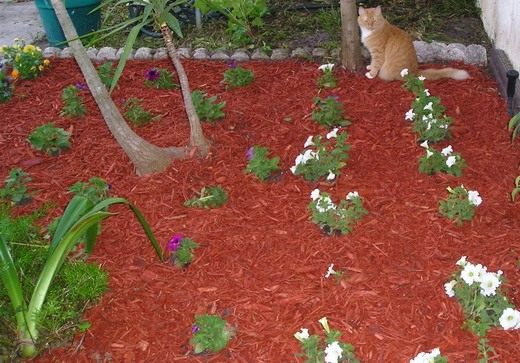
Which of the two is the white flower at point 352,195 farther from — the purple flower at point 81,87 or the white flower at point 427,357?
the purple flower at point 81,87

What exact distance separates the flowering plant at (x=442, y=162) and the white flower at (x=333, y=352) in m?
1.34

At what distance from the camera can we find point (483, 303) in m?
2.33

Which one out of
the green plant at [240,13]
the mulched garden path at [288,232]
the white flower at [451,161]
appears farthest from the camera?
the green plant at [240,13]

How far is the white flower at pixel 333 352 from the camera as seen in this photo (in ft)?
7.07

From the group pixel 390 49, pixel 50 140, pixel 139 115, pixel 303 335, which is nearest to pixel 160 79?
pixel 139 115

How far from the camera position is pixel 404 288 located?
257 centimetres

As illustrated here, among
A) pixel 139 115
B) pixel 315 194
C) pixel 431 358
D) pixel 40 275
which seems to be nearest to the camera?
pixel 431 358

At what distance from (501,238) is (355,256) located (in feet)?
2.21

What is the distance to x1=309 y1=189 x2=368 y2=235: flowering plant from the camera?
9.36ft

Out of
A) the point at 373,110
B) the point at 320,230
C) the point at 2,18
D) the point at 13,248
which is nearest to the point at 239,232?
the point at 320,230

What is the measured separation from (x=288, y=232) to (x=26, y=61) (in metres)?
2.88

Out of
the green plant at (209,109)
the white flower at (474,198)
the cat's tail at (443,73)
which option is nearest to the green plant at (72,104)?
the green plant at (209,109)

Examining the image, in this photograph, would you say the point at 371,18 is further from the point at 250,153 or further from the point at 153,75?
the point at 153,75

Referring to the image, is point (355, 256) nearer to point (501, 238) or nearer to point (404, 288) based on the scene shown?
point (404, 288)
